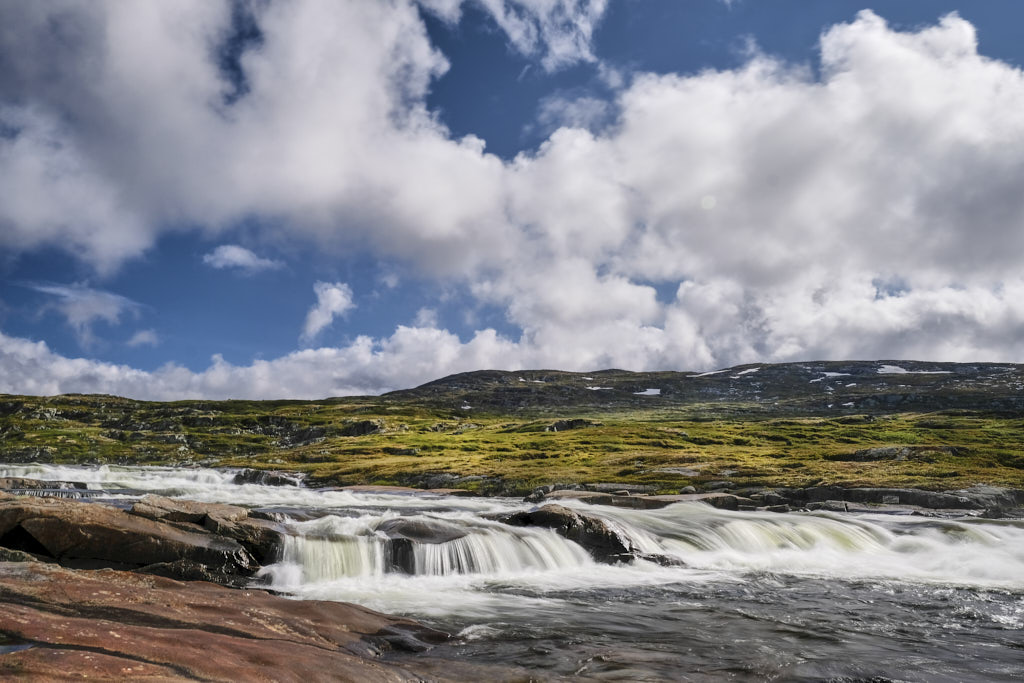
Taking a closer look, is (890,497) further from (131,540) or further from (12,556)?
(12,556)

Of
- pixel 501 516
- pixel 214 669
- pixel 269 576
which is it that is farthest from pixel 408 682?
pixel 501 516

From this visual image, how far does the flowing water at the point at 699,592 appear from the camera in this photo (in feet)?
41.8

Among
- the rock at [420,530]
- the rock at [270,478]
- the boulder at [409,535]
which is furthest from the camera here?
the rock at [270,478]

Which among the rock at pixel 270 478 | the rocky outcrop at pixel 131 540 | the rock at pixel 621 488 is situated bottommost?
the rock at pixel 270 478

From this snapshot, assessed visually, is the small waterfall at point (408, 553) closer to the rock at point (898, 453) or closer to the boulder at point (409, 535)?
the boulder at point (409, 535)

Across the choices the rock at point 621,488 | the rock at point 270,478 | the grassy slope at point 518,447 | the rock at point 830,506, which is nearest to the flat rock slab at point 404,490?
the grassy slope at point 518,447

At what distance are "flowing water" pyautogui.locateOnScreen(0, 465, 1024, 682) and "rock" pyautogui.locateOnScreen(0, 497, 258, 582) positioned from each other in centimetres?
230

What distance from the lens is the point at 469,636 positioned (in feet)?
45.8

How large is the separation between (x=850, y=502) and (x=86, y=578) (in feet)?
176

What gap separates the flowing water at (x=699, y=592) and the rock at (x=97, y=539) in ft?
7.53

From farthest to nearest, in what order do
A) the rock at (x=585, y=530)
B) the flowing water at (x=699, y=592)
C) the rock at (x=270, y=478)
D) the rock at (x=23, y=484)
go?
the rock at (x=270, y=478)
the rock at (x=23, y=484)
the rock at (x=585, y=530)
the flowing water at (x=699, y=592)

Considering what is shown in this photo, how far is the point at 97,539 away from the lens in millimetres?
17734

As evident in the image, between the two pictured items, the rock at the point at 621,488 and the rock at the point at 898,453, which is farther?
the rock at the point at 898,453

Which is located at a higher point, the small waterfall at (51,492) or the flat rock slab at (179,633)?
the flat rock slab at (179,633)
